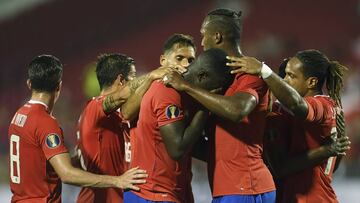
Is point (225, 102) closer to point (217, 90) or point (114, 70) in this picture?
point (217, 90)

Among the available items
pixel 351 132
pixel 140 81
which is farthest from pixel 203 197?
pixel 140 81

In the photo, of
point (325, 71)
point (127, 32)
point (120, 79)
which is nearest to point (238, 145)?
point (325, 71)

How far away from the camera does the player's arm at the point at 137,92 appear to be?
4.26 m

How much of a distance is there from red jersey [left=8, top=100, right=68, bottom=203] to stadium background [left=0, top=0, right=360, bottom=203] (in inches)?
294

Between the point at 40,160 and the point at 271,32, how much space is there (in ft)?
28.4

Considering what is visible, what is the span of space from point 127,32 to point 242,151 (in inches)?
360

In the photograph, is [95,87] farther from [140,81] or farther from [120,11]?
[140,81]

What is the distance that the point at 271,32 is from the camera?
12578mm

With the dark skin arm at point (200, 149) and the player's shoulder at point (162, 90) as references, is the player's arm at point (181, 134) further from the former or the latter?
the dark skin arm at point (200, 149)

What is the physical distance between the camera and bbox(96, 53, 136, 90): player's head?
5238 mm

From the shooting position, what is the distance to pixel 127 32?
42.8 ft

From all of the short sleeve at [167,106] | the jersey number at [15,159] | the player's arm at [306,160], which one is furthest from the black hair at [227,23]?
the jersey number at [15,159]

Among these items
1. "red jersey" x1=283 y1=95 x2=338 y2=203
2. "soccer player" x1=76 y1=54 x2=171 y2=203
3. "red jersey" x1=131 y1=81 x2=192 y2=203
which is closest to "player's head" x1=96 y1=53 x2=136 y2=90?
"soccer player" x1=76 y1=54 x2=171 y2=203

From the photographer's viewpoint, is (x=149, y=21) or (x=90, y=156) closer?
(x=90, y=156)
